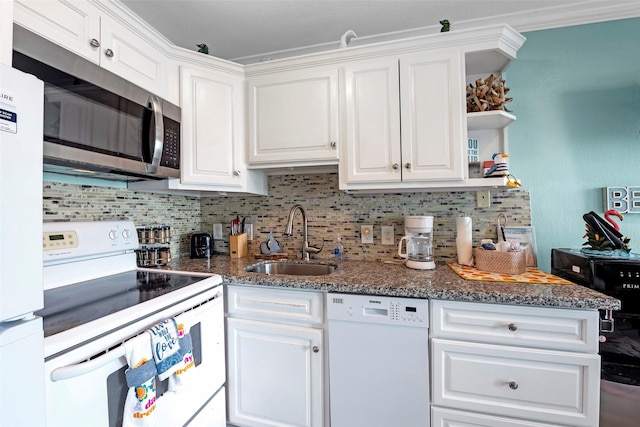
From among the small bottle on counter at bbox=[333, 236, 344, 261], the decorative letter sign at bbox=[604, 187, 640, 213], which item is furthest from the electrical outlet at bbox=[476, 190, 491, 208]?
the small bottle on counter at bbox=[333, 236, 344, 261]

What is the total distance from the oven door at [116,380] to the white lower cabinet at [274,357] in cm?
11

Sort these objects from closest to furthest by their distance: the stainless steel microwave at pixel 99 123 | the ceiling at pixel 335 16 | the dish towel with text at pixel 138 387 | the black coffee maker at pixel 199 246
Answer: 1. the dish towel with text at pixel 138 387
2. the stainless steel microwave at pixel 99 123
3. the ceiling at pixel 335 16
4. the black coffee maker at pixel 199 246

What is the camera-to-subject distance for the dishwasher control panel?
3.95ft

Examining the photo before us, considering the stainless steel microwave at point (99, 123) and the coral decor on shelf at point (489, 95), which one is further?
the coral decor on shelf at point (489, 95)

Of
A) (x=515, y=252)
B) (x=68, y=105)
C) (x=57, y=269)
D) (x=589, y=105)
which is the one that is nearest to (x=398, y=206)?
(x=515, y=252)

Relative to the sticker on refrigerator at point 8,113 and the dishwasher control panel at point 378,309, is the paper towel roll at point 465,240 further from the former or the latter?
the sticker on refrigerator at point 8,113

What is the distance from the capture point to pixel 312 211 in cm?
199

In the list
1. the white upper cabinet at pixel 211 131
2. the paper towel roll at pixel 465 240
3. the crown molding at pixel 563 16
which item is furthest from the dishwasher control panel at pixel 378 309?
the crown molding at pixel 563 16

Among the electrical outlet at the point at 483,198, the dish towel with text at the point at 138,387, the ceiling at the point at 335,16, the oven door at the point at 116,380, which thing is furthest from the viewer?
the electrical outlet at the point at 483,198

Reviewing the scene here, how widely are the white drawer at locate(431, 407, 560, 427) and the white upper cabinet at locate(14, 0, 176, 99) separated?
2009 millimetres

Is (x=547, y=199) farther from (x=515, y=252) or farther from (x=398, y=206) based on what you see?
(x=398, y=206)

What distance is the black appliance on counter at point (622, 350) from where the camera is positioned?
1111 millimetres

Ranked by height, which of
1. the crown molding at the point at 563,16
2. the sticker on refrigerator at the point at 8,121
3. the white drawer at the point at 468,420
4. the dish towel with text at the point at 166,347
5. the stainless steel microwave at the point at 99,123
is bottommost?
the white drawer at the point at 468,420

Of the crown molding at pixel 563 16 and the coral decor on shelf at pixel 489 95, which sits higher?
the crown molding at pixel 563 16
